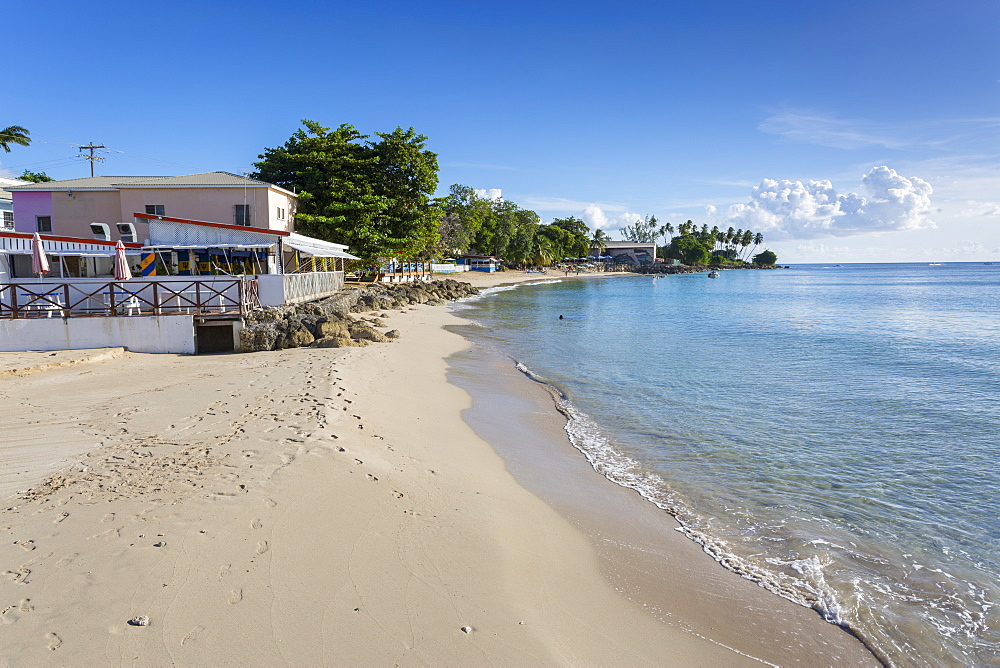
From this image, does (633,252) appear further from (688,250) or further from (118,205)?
(118,205)

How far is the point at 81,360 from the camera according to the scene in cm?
1405

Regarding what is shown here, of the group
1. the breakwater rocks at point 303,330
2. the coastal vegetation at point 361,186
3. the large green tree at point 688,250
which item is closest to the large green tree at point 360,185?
the coastal vegetation at point 361,186

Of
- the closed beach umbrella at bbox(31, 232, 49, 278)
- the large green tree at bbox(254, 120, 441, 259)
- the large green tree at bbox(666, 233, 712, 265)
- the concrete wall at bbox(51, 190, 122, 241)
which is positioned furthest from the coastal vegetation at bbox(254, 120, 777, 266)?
the large green tree at bbox(666, 233, 712, 265)

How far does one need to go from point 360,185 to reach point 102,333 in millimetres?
24727

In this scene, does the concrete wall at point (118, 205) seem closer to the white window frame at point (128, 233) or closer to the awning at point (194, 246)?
the white window frame at point (128, 233)

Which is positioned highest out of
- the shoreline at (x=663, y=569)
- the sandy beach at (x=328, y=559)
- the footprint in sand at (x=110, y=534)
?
the footprint in sand at (x=110, y=534)

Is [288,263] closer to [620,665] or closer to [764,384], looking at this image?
[764,384]

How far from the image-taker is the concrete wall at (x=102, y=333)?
1566cm

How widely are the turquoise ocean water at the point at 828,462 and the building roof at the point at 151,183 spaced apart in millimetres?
18447

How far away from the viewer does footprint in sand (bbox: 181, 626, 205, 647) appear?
4066mm

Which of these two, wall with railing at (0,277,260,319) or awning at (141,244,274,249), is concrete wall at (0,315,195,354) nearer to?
wall with railing at (0,277,260,319)

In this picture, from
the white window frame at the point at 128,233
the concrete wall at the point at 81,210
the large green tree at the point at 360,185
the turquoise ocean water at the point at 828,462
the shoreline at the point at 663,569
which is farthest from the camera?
the large green tree at the point at 360,185

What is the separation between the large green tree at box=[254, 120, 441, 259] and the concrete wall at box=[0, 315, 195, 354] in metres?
20.8

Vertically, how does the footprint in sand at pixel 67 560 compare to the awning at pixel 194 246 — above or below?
below
